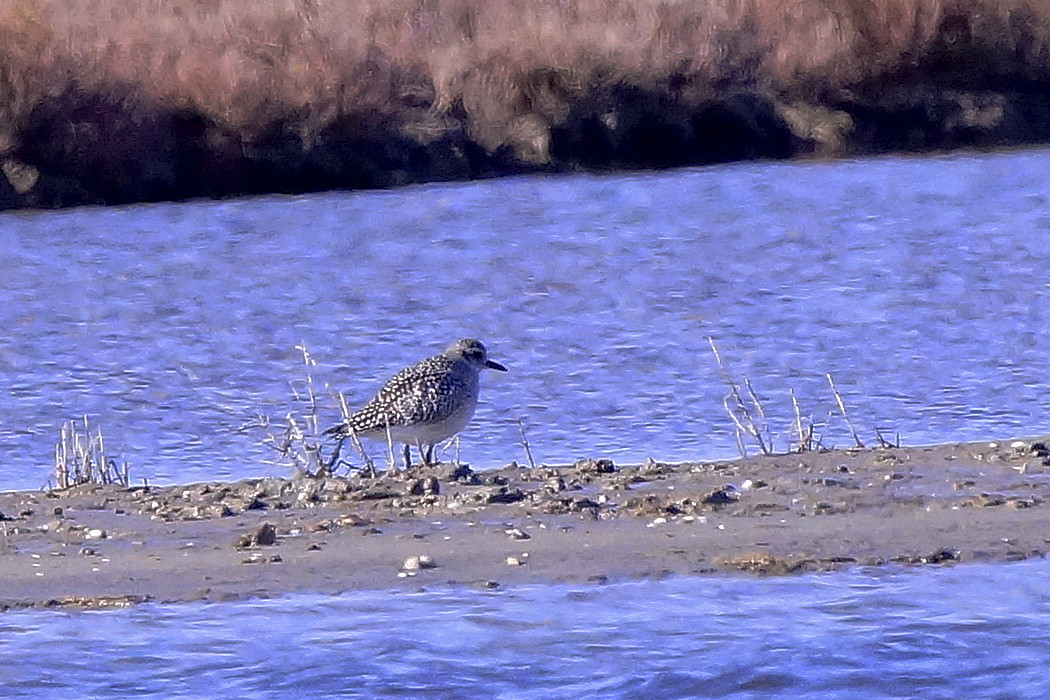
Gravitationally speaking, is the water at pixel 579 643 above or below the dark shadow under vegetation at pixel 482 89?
below

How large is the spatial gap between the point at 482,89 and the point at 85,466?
13199 mm

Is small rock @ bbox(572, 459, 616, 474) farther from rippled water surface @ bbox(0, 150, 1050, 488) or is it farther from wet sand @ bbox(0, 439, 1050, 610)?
rippled water surface @ bbox(0, 150, 1050, 488)

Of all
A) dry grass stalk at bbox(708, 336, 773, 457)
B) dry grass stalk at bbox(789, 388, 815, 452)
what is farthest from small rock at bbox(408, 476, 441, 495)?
dry grass stalk at bbox(789, 388, 815, 452)

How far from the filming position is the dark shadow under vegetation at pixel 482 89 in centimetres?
1944

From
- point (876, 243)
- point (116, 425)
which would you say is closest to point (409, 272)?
point (876, 243)

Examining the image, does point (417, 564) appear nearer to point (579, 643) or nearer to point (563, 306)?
point (579, 643)

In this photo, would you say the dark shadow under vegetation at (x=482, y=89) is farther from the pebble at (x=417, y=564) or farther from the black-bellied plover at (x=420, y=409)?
the pebble at (x=417, y=564)

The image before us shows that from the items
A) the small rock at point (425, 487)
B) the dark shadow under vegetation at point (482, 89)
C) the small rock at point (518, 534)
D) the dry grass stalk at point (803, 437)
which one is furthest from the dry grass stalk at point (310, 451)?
the dark shadow under vegetation at point (482, 89)

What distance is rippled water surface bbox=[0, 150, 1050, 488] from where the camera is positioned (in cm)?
957

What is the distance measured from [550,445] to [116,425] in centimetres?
209

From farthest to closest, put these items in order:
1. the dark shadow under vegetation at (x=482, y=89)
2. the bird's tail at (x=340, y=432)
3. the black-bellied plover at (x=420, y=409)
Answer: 1. the dark shadow under vegetation at (x=482, y=89)
2. the bird's tail at (x=340, y=432)
3. the black-bellied plover at (x=420, y=409)

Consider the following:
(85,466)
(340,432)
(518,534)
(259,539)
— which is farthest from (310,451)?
(518,534)

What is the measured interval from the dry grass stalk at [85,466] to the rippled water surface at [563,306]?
37cm

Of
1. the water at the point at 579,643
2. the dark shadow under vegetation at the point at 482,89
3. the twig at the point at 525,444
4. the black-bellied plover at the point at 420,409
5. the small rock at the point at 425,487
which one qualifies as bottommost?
the water at the point at 579,643
